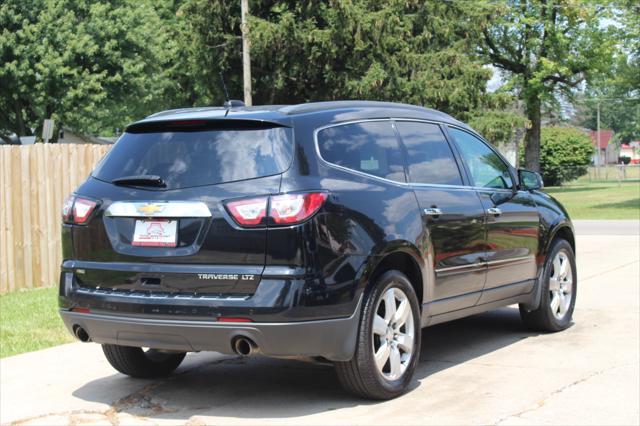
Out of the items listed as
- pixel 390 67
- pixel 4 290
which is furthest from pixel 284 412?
pixel 390 67

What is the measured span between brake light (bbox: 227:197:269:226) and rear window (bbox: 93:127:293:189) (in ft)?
0.61

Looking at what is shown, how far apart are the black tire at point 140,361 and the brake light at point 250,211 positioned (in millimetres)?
1760

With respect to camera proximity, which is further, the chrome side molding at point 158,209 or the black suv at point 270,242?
the chrome side molding at point 158,209

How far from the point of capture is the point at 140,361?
6.66m

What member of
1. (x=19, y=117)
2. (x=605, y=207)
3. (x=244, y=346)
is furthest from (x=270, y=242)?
(x=19, y=117)

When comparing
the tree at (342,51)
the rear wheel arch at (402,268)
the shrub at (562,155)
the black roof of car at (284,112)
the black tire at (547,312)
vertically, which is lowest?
the black tire at (547,312)

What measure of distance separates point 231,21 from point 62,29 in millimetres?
9599

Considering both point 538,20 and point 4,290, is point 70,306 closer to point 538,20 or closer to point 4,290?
point 4,290

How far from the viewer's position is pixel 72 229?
19.6 ft

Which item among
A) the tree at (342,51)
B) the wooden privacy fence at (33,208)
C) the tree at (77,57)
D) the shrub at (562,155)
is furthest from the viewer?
the shrub at (562,155)

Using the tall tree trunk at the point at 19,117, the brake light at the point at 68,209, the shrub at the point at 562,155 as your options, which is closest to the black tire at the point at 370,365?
the brake light at the point at 68,209

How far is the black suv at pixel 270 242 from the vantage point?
5309mm

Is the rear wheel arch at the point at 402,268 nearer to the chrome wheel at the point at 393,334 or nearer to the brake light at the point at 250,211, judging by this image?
the chrome wheel at the point at 393,334

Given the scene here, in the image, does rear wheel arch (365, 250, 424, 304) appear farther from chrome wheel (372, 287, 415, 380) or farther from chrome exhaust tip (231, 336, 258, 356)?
chrome exhaust tip (231, 336, 258, 356)
